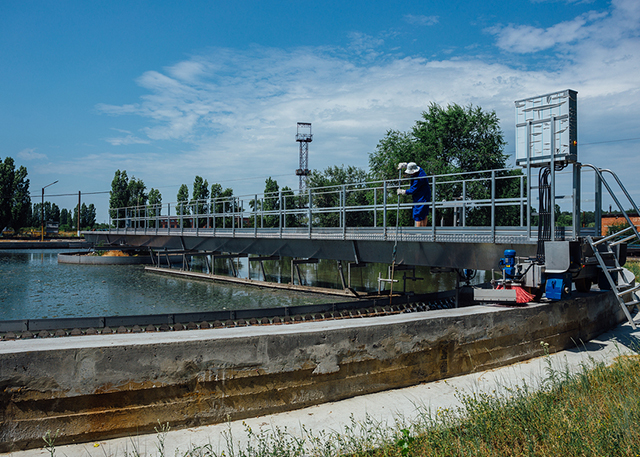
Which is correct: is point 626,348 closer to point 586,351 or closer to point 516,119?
point 586,351

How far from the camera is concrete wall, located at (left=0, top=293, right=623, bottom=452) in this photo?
3.97m

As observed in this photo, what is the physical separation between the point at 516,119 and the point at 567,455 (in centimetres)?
672

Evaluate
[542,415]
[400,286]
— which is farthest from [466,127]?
[542,415]

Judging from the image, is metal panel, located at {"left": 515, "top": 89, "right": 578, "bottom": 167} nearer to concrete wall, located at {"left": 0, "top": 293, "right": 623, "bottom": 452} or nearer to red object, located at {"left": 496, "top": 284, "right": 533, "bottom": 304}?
red object, located at {"left": 496, "top": 284, "right": 533, "bottom": 304}

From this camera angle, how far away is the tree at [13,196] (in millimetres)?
57094

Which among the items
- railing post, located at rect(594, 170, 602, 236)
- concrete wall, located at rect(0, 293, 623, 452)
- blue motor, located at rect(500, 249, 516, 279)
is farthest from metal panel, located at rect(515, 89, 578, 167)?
concrete wall, located at rect(0, 293, 623, 452)

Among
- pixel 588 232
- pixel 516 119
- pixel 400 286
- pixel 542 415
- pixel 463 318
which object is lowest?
pixel 400 286

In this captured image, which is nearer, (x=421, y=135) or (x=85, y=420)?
(x=85, y=420)

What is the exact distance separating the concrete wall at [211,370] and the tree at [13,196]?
65.1m

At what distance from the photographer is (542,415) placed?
4012 millimetres

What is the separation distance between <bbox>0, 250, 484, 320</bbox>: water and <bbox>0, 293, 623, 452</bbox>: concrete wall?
35.3 feet

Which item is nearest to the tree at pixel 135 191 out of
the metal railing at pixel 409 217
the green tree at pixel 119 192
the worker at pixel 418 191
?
the green tree at pixel 119 192

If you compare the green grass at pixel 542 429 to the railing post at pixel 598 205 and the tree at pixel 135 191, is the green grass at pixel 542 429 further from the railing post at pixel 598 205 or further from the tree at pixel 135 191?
the tree at pixel 135 191

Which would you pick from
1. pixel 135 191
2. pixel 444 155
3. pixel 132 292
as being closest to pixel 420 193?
pixel 132 292
